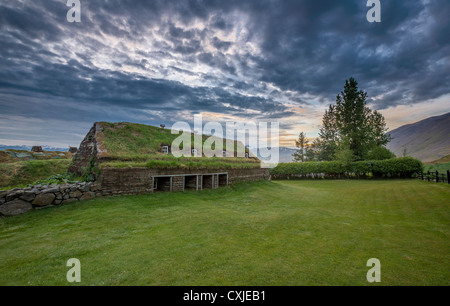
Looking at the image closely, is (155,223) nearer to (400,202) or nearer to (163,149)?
(163,149)

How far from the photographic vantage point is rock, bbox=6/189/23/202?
8703mm

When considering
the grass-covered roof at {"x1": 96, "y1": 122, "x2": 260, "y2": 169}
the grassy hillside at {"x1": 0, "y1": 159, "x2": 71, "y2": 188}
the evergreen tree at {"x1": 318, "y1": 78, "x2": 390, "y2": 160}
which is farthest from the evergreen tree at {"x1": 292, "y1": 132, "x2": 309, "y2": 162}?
the grassy hillside at {"x1": 0, "y1": 159, "x2": 71, "y2": 188}

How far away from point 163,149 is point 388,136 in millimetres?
58783

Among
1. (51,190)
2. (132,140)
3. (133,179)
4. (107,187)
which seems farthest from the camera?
(132,140)

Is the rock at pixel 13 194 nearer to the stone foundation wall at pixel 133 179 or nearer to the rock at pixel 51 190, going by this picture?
the rock at pixel 51 190

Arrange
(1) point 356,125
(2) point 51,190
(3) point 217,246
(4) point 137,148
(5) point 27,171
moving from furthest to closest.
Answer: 1. (1) point 356,125
2. (4) point 137,148
3. (5) point 27,171
4. (2) point 51,190
5. (3) point 217,246

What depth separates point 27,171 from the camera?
14.1 meters

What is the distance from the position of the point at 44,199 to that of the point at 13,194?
1.11m

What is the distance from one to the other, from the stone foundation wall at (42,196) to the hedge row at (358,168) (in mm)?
37205

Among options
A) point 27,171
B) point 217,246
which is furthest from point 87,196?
point 217,246

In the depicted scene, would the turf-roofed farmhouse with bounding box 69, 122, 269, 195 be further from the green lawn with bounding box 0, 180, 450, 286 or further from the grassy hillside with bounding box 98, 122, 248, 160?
the green lawn with bounding box 0, 180, 450, 286

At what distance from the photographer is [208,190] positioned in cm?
1655

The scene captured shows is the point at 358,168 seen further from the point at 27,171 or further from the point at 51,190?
the point at 27,171
